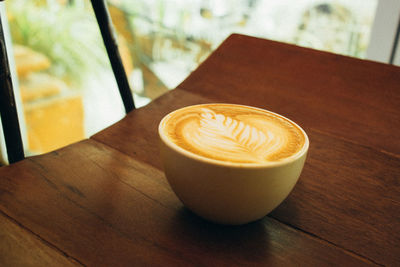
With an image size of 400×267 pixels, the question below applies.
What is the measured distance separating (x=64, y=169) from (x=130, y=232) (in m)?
0.18

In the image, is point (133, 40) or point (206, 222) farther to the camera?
point (133, 40)

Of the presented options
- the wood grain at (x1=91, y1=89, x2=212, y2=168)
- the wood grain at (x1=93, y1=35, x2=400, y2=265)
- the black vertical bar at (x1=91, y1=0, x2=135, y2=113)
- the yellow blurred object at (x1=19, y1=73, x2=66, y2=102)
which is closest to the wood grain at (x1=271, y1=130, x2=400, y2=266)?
the wood grain at (x1=93, y1=35, x2=400, y2=265)

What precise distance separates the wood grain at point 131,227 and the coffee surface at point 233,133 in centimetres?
9

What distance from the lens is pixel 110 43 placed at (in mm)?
675

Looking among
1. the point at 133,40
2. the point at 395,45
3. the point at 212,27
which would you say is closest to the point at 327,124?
the point at 395,45

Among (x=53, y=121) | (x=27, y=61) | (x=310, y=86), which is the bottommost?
(x=53, y=121)

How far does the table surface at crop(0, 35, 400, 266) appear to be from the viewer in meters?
0.38

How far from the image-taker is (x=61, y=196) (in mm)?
463

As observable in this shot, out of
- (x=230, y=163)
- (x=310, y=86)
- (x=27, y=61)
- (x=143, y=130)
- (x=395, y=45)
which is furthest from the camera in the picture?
(x=27, y=61)

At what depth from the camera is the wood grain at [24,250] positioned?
1.17 ft

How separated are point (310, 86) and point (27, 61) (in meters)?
1.56

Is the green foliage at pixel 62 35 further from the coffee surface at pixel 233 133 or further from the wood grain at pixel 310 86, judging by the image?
the coffee surface at pixel 233 133

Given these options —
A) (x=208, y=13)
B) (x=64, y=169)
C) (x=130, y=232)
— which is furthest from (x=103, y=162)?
(x=208, y=13)

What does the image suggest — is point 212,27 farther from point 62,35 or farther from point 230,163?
point 230,163
